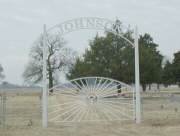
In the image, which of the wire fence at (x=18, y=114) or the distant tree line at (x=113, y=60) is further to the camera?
the distant tree line at (x=113, y=60)

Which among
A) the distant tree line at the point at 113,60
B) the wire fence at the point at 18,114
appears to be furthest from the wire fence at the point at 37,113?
the distant tree line at the point at 113,60

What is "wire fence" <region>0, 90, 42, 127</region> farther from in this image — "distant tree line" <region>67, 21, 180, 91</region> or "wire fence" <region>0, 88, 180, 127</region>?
"distant tree line" <region>67, 21, 180, 91</region>

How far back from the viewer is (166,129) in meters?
16.8

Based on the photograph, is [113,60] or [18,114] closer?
[18,114]

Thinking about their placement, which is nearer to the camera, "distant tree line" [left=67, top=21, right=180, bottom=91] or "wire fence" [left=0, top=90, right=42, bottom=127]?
"wire fence" [left=0, top=90, right=42, bottom=127]

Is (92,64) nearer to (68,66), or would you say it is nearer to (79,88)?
(68,66)

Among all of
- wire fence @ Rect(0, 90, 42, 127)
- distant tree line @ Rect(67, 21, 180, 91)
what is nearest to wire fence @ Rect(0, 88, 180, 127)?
wire fence @ Rect(0, 90, 42, 127)

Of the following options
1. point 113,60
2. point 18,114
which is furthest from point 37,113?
point 113,60

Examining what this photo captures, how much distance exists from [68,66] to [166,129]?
2535 inches

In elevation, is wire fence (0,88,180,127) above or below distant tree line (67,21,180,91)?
below

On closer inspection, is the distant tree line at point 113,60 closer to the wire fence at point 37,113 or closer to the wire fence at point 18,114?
the wire fence at point 37,113

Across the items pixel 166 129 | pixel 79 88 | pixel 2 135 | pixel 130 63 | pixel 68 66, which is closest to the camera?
pixel 2 135

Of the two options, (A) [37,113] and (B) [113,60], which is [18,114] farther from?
(B) [113,60]

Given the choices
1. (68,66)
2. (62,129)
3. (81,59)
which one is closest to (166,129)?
(62,129)
